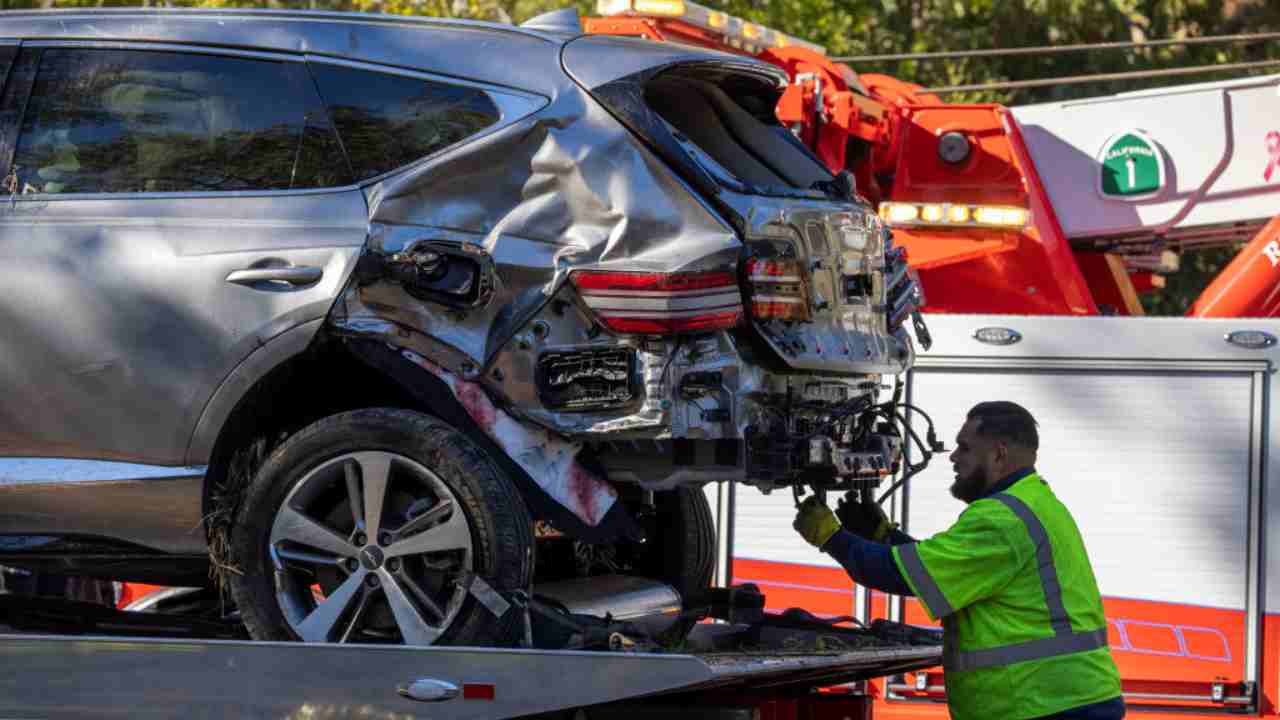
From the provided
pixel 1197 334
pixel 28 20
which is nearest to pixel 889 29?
pixel 1197 334

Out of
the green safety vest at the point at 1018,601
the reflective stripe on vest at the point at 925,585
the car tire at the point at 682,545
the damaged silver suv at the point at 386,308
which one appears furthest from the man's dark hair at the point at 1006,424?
the car tire at the point at 682,545

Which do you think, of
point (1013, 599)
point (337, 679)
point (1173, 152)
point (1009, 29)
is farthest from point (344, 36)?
point (1009, 29)

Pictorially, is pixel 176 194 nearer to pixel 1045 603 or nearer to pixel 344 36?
pixel 344 36

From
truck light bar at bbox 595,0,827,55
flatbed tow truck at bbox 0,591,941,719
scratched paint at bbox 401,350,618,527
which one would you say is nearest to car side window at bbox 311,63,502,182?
scratched paint at bbox 401,350,618,527

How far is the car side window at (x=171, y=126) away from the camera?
16.9 feet

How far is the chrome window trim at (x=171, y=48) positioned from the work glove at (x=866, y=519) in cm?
220

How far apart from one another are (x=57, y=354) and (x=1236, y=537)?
4.57m

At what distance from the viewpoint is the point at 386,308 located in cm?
493

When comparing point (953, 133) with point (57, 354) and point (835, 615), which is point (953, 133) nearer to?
point (835, 615)

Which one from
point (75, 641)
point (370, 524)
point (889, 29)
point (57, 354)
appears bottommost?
point (75, 641)

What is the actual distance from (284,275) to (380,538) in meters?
0.74

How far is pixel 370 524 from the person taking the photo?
4.88 metres

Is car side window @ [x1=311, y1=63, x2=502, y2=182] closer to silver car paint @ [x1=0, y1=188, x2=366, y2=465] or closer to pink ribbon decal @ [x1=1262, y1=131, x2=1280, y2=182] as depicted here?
silver car paint @ [x1=0, y1=188, x2=366, y2=465]

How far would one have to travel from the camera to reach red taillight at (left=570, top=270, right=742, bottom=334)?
479 centimetres
